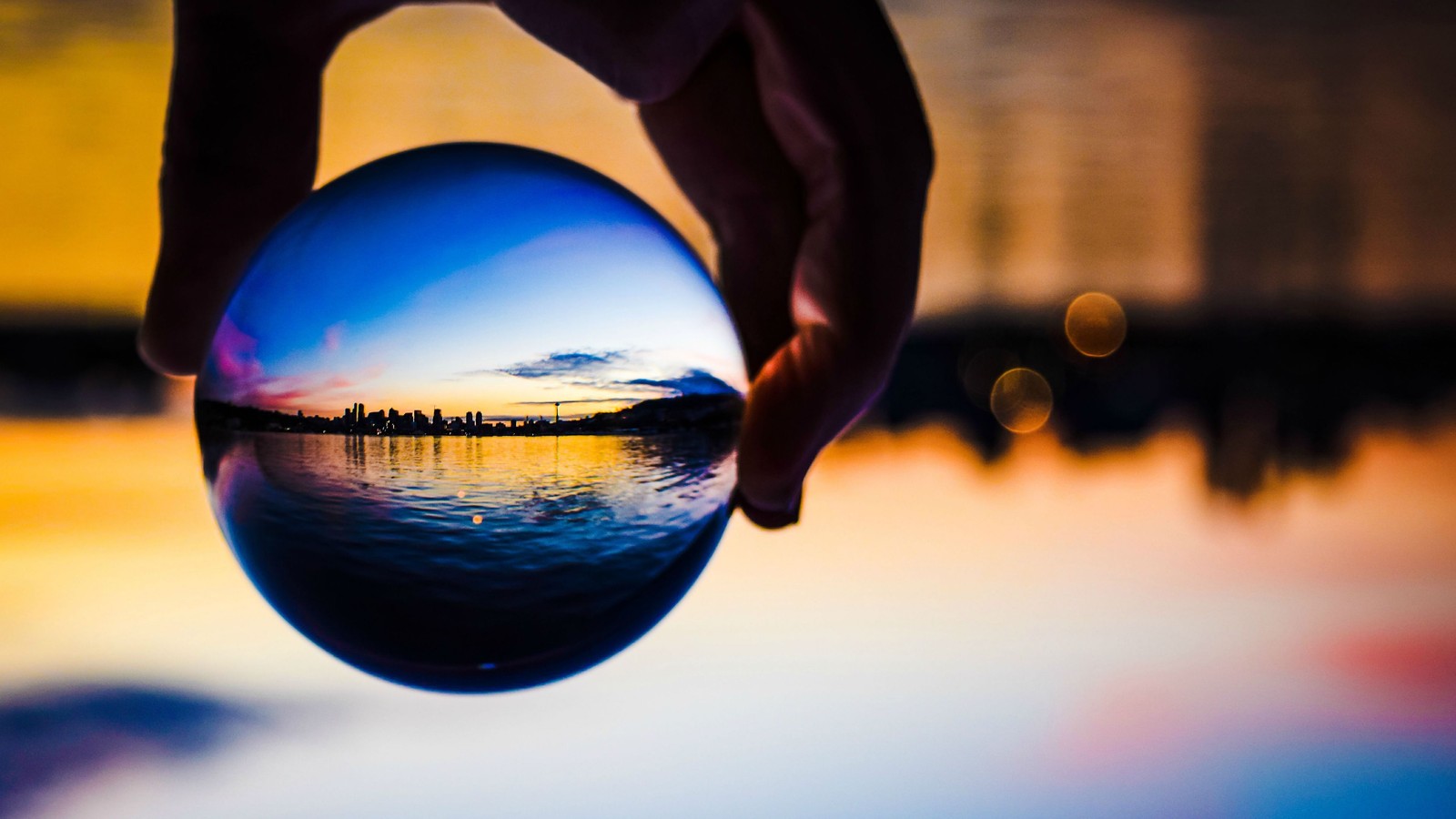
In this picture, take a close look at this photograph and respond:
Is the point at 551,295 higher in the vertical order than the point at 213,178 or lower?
lower

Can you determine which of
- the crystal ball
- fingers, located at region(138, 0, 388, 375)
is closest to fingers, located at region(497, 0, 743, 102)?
the crystal ball

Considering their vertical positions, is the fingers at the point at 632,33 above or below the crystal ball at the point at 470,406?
above

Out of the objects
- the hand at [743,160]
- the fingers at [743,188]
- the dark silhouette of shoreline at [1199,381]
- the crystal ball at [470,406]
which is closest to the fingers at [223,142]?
the hand at [743,160]

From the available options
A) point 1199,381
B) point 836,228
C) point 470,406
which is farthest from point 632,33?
point 1199,381

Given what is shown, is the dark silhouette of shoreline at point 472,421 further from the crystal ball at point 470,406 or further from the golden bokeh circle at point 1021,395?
the golden bokeh circle at point 1021,395

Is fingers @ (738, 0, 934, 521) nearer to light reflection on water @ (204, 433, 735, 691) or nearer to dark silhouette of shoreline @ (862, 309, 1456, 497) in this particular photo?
light reflection on water @ (204, 433, 735, 691)

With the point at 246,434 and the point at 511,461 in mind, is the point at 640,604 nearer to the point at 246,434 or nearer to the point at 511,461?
the point at 511,461

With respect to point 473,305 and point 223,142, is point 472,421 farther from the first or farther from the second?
point 223,142

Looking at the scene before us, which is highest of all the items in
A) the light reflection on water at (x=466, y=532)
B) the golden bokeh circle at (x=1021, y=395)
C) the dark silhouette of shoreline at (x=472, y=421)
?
the golden bokeh circle at (x=1021, y=395)

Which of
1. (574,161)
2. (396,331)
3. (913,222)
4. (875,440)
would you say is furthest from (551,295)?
(875,440)
